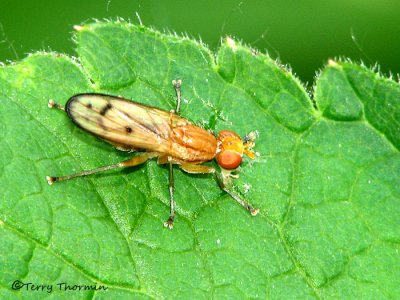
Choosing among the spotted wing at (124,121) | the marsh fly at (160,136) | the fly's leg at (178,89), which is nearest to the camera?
the spotted wing at (124,121)

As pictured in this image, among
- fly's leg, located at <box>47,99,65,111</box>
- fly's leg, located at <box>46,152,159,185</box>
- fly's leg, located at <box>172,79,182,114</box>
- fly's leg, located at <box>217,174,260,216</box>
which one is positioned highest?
fly's leg, located at <box>172,79,182,114</box>

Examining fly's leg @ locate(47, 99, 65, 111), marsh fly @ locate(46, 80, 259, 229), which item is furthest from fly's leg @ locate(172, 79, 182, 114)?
fly's leg @ locate(47, 99, 65, 111)

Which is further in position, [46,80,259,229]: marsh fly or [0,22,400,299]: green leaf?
[46,80,259,229]: marsh fly

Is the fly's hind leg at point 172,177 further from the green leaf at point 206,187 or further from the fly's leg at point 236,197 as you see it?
the fly's leg at point 236,197

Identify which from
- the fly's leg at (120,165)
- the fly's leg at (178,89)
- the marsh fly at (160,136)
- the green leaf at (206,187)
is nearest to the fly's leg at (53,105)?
the green leaf at (206,187)

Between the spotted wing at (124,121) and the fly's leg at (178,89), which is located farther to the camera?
the fly's leg at (178,89)

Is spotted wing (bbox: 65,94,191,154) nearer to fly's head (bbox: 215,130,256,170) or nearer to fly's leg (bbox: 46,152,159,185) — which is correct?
fly's leg (bbox: 46,152,159,185)

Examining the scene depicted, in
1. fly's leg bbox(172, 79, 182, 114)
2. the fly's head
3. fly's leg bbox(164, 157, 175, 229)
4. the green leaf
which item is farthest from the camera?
the fly's head

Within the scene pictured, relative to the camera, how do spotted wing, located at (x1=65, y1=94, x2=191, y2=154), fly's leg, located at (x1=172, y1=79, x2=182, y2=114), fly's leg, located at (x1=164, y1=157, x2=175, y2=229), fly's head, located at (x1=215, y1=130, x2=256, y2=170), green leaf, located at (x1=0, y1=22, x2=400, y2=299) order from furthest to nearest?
1. fly's head, located at (x1=215, y1=130, x2=256, y2=170)
2. fly's leg, located at (x1=172, y1=79, x2=182, y2=114)
3. spotted wing, located at (x1=65, y1=94, x2=191, y2=154)
4. fly's leg, located at (x1=164, y1=157, x2=175, y2=229)
5. green leaf, located at (x1=0, y1=22, x2=400, y2=299)

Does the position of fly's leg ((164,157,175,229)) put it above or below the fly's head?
below

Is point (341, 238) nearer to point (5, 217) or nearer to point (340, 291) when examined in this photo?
point (340, 291)
